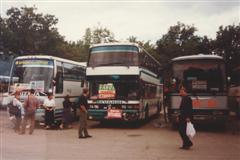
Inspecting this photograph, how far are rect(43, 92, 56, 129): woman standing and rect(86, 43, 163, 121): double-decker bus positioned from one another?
1726 mm

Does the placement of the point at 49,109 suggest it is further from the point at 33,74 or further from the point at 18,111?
the point at 33,74

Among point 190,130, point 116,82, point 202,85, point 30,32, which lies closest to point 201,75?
point 202,85

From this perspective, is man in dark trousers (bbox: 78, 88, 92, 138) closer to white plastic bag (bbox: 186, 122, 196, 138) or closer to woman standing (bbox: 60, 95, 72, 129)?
woman standing (bbox: 60, 95, 72, 129)

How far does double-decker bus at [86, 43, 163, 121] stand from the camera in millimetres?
18422

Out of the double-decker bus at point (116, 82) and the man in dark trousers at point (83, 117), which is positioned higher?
the double-decker bus at point (116, 82)

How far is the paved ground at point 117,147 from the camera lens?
10688 mm

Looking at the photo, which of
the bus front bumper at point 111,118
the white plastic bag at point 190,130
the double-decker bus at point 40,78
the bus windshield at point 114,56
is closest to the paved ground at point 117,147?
the white plastic bag at point 190,130

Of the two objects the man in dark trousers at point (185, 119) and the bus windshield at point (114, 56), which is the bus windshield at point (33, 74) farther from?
the man in dark trousers at point (185, 119)

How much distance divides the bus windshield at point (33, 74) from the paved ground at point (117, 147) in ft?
10.5

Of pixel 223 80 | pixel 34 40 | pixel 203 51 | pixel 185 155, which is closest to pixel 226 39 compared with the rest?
pixel 203 51

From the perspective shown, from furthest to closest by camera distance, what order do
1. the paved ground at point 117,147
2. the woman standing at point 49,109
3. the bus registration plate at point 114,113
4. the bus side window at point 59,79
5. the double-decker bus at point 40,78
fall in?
the bus side window at point 59,79 → the double-decker bus at point 40,78 → the woman standing at point 49,109 → the bus registration plate at point 114,113 → the paved ground at point 117,147

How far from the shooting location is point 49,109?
60.7 ft

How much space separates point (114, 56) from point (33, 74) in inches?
159

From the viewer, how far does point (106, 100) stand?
60.9 ft
